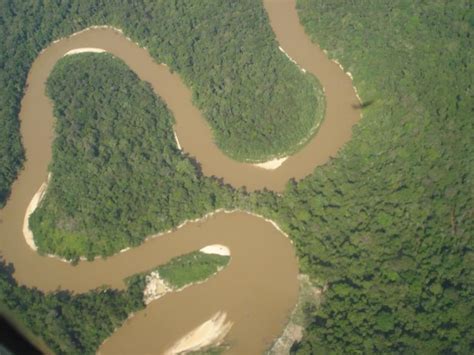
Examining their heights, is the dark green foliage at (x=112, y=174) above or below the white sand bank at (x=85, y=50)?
below

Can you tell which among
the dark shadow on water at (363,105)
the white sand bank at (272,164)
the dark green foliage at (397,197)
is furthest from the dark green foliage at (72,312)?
the dark shadow on water at (363,105)

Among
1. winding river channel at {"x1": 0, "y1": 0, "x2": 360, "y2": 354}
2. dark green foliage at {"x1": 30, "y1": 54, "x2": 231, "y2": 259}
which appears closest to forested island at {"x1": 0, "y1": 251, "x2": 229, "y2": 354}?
winding river channel at {"x1": 0, "y1": 0, "x2": 360, "y2": 354}

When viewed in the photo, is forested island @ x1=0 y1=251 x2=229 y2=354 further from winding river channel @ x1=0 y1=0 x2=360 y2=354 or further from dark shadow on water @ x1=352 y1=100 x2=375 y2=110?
dark shadow on water @ x1=352 y1=100 x2=375 y2=110

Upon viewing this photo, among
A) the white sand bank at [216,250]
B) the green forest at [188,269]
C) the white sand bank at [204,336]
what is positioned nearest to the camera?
the white sand bank at [204,336]

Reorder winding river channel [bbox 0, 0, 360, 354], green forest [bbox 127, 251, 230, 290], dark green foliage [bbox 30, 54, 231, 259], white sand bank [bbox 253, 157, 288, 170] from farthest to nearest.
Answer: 1. white sand bank [bbox 253, 157, 288, 170]
2. dark green foliage [bbox 30, 54, 231, 259]
3. green forest [bbox 127, 251, 230, 290]
4. winding river channel [bbox 0, 0, 360, 354]

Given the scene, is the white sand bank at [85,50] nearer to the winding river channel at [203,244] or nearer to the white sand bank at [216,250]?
the winding river channel at [203,244]

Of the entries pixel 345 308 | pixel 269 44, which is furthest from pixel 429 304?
pixel 269 44

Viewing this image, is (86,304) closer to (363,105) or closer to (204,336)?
(204,336)
